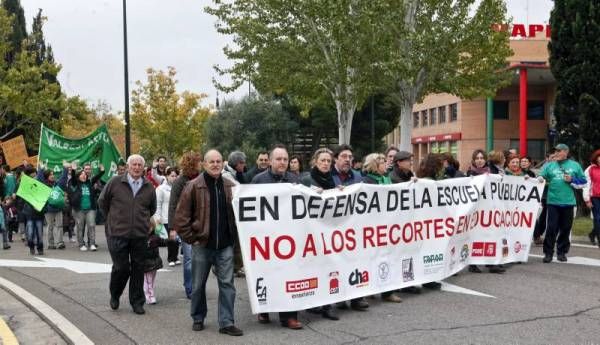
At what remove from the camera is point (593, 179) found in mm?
10742

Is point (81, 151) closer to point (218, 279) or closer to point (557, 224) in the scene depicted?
point (557, 224)

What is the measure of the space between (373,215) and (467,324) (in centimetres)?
160

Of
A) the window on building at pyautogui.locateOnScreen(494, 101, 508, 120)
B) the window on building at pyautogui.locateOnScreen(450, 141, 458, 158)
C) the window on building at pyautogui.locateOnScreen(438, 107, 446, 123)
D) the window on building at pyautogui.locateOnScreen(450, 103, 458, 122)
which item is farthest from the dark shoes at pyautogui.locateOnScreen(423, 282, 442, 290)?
the window on building at pyautogui.locateOnScreen(438, 107, 446, 123)

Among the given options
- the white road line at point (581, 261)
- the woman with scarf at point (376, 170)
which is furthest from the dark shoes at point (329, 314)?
the white road line at point (581, 261)

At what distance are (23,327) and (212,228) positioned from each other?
226 centimetres

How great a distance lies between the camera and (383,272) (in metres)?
7.63

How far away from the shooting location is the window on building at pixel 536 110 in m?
54.6

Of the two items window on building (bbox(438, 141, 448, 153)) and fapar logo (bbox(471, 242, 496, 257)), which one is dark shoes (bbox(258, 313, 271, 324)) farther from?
window on building (bbox(438, 141, 448, 153))

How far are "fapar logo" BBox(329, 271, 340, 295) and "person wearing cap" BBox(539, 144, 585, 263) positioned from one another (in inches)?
187

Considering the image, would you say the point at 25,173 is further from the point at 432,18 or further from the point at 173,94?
the point at 173,94

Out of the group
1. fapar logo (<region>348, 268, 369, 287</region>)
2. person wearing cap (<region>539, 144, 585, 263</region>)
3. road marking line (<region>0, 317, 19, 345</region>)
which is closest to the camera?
road marking line (<region>0, 317, 19, 345</region>)

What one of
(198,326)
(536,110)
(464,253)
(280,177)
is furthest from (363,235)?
(536,110)

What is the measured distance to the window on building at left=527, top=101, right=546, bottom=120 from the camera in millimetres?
54594

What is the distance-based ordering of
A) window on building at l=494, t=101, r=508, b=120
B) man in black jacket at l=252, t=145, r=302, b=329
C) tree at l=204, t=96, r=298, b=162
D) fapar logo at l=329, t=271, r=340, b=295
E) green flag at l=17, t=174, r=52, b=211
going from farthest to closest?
window on building at l=494, t=101, r=508, b=120, tree at l=204, t=96, r=298, b=162, green flag at l=17, t=174, r=52, b=211, fapar logo at l=329, t=271, r=340, b=295, man in black jacket at l=252, t=145, r=302, b=329
